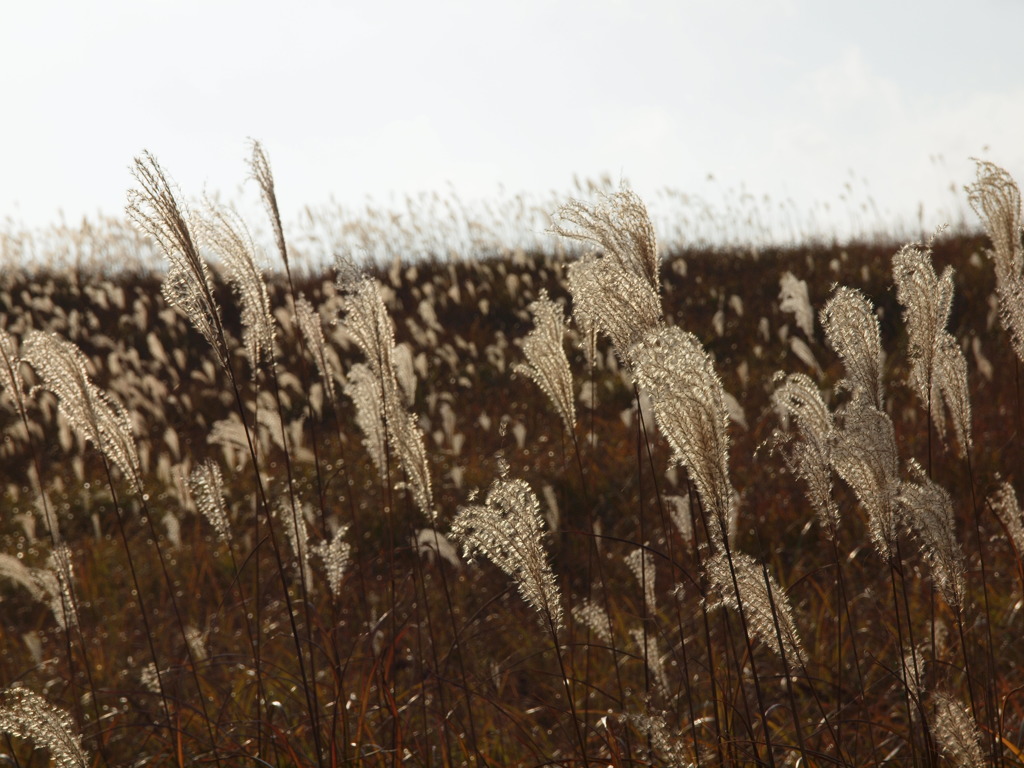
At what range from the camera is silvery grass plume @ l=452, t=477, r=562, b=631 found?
1.53 meters

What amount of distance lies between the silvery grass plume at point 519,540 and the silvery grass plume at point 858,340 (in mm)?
706

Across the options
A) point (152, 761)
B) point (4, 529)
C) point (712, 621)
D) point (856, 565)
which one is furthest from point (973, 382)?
point (4, 529)

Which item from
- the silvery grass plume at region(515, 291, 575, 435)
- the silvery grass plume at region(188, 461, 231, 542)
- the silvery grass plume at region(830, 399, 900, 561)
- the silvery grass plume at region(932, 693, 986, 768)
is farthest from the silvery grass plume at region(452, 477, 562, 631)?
the silvery grass plume at region(188, 461, 231, 542)

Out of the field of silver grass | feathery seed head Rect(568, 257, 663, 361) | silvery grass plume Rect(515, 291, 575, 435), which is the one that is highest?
feathery seed head Rect(568, 257, 663, 361)

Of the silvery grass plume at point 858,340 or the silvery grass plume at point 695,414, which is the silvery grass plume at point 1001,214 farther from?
the silvery grass plume at point 695,414

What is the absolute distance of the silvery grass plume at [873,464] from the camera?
1.65m

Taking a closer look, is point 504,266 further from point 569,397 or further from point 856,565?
point 569,397

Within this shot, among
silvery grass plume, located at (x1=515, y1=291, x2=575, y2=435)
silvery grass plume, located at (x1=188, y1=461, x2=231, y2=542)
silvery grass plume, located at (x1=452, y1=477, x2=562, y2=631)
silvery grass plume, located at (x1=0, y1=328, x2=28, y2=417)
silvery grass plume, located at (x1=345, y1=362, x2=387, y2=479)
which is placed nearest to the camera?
silvery grass plume, located at (x1=452, y1=477, x2=562, y2=631)

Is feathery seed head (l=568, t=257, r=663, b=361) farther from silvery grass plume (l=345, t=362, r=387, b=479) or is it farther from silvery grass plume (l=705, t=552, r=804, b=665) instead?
silvery grass plume (l=345, t=362, r=387, b=479)

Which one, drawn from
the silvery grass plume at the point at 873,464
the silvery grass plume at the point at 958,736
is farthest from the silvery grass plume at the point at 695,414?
the silvery grass plume at the point at 958,736

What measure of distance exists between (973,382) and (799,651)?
6.53 meters

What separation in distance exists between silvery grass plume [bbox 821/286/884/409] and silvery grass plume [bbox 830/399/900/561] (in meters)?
0.11

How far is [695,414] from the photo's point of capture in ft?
4.33

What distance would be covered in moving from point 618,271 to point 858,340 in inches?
20.1
